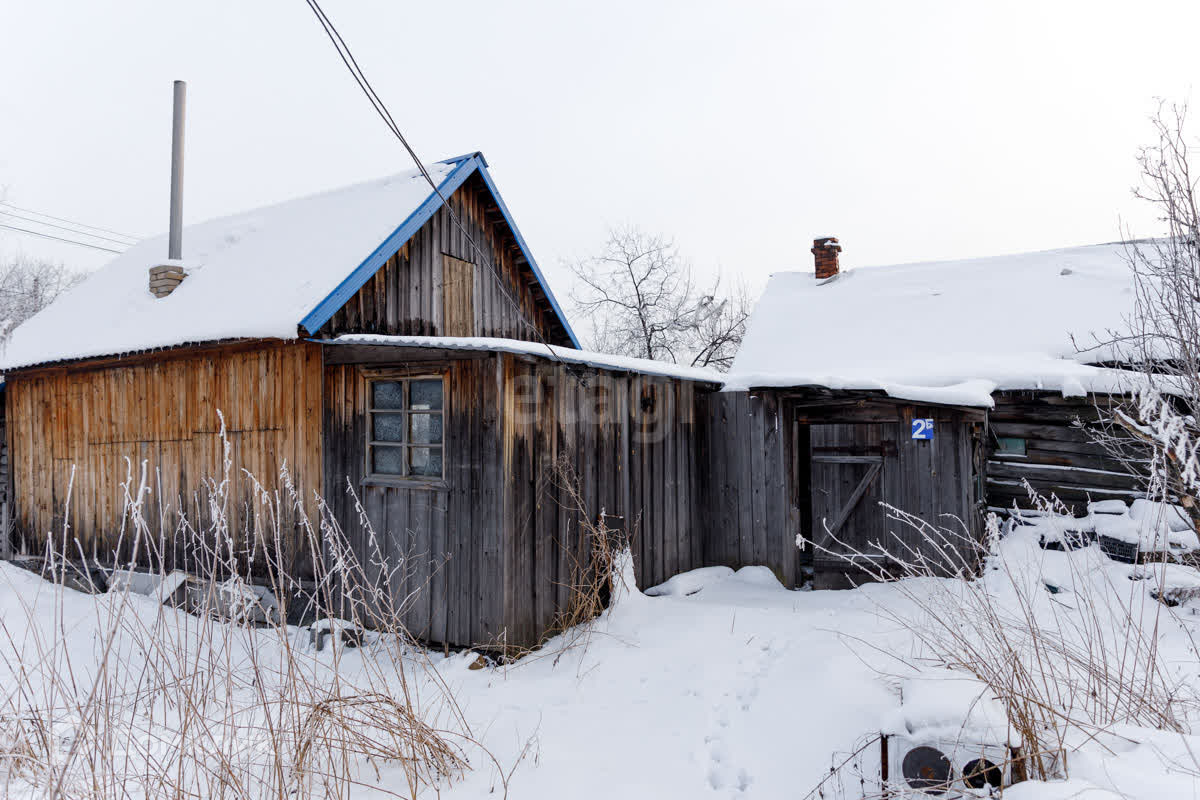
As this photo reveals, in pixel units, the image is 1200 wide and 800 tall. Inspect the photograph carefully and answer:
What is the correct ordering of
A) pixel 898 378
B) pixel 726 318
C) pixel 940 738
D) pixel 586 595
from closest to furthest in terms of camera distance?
pixel 940 738 < pixel 586 595 < pixel 898 378 < pixel 726 318

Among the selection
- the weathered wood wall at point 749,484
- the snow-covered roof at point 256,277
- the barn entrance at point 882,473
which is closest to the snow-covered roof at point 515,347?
the snow-covered roof at point 256,277

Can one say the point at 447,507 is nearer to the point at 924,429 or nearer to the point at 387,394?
the point at 387,394

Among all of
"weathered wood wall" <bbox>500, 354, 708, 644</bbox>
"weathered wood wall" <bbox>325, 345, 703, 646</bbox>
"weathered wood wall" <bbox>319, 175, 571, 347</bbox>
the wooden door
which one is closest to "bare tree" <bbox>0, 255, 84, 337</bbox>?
"weathered wood wall" <bbox>319, 175, 571, 347</bbox>

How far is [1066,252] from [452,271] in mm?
10583

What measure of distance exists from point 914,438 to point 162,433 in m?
9.20

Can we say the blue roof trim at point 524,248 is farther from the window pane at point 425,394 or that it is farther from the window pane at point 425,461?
the window pane at point 425,461

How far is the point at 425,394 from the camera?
6.33 meters

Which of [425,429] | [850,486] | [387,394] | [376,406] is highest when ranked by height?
[387,394]

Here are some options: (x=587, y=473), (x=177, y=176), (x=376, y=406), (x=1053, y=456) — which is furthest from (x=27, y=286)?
(x=1053, y=456)

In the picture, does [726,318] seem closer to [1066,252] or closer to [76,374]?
[1066,252]

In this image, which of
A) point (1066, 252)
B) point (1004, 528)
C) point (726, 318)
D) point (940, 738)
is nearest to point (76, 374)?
point (940, 738)

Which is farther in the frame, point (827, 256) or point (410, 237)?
point (827, 256)

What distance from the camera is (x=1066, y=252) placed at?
1162 cm

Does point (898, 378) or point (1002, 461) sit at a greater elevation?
point (898, 378)
